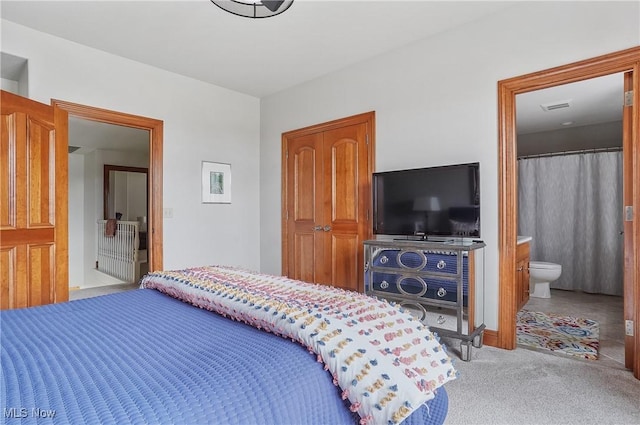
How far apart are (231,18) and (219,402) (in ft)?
9.32

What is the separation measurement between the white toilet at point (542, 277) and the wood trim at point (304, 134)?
222cm

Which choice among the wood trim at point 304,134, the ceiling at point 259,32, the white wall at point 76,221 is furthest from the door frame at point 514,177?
the white wall at point 76,221

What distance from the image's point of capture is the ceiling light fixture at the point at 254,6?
6.01 feet

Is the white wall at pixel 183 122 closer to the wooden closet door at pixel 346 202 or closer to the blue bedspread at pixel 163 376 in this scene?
the wooden closet door at pixel 346 202

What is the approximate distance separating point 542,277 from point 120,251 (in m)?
6.19

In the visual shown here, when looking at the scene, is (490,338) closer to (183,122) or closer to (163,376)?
(163,376)

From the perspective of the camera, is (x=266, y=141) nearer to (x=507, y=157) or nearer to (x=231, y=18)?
(x=231, y=18)

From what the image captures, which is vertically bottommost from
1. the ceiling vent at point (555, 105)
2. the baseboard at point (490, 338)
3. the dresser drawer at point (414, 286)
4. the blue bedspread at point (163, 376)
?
the baseboard at point (490, 338)

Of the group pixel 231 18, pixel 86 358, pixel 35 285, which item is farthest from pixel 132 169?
pixel 86 358

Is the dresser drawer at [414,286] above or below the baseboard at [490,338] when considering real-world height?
above

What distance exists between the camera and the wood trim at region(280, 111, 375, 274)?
11.2 ft

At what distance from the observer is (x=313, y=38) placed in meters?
3.05

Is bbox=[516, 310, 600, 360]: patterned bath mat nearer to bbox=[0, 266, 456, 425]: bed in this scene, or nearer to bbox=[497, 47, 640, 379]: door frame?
bbox=[497, 47, 640, 379]: door frame

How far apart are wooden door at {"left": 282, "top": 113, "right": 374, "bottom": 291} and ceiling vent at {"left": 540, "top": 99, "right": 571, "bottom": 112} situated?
7.45 feet
